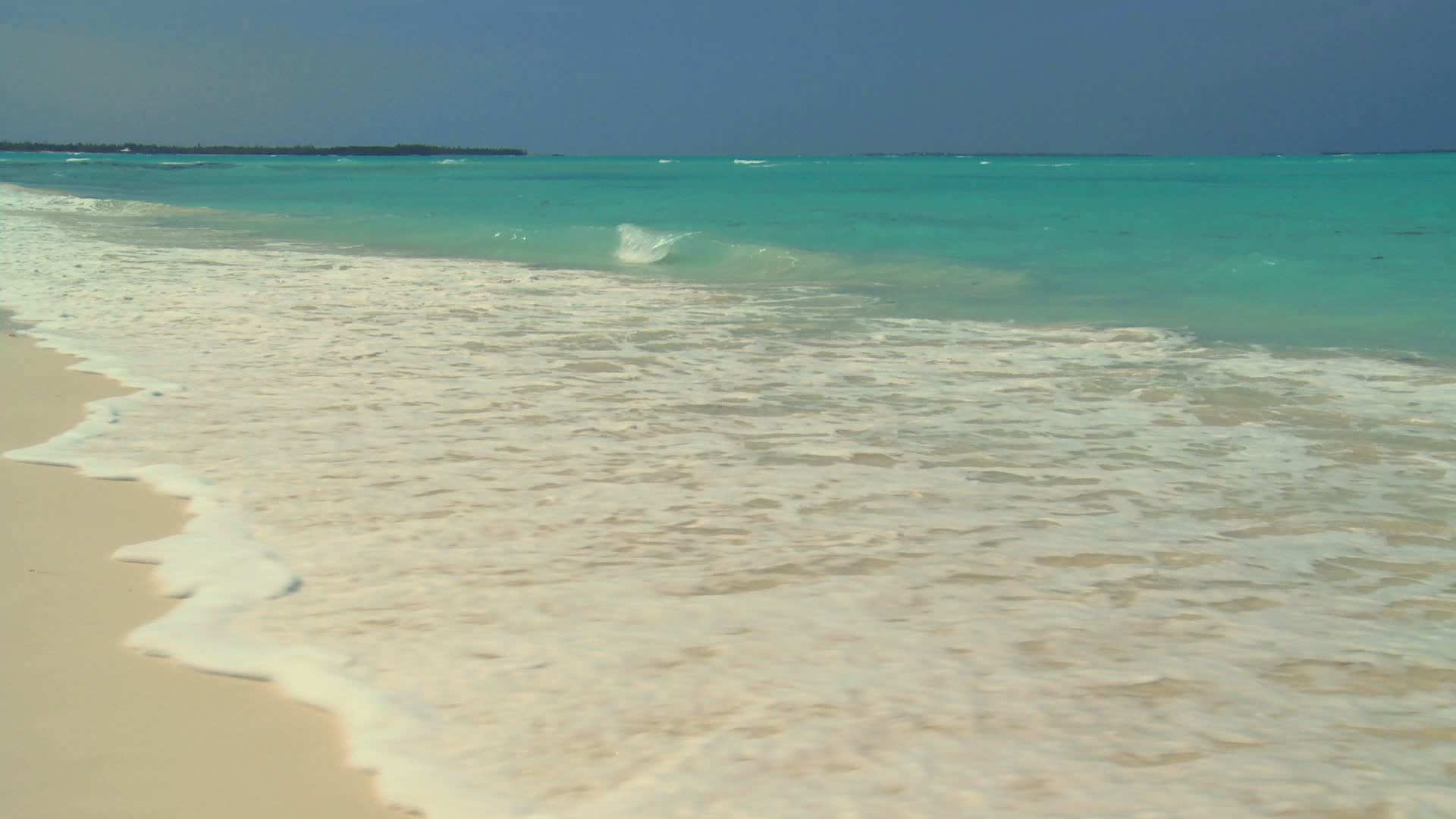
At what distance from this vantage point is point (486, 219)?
26.0m

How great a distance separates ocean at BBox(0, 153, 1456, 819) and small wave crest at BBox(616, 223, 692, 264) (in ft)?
24.7

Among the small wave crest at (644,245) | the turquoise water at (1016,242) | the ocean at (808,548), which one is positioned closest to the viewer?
the ocean at (808,548)

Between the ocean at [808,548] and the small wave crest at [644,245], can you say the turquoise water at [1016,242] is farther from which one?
the ocean at [808,548]

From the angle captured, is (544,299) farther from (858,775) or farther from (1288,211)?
(1288,211)

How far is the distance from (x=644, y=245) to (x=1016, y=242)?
5824 mm

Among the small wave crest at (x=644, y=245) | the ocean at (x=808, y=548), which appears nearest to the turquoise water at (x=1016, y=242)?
the small wave crest at (x=644, y=245)

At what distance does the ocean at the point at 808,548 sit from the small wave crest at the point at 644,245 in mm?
7521

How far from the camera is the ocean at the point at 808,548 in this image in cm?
257

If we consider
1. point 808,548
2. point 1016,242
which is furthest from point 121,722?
point 1016,242

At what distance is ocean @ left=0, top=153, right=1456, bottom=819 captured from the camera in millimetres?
2568

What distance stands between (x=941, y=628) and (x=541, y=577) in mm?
1144

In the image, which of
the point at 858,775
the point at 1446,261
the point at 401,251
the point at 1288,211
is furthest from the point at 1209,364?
the point at 1288,211

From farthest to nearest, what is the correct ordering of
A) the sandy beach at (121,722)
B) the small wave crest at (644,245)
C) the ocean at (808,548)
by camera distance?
1. the small wave crest at (644,245)
2. the ocean at (808,548)
3. the sandy beach at (121,722)

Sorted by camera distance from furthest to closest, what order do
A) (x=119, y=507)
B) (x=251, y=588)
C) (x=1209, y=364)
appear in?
1. (x=1209, y=364)
2. (x=119, y=507)
3. (x=251, y=588)
